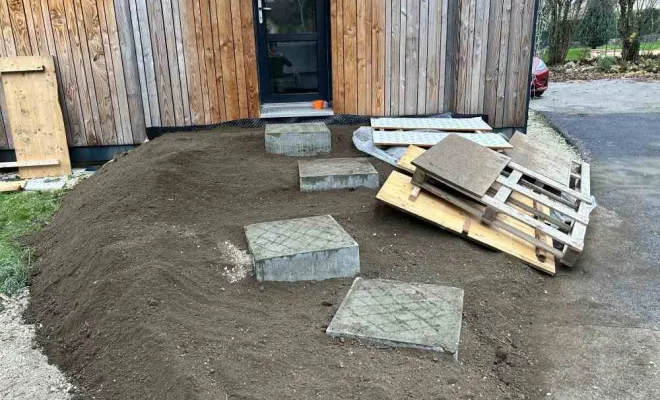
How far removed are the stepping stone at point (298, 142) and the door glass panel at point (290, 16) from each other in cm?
162

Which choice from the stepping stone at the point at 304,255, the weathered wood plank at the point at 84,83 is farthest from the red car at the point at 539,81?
the stepping stone at the point at 304,255

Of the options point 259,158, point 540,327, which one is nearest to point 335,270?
point 540,327

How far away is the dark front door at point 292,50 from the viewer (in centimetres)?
654

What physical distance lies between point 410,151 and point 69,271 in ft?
9.67

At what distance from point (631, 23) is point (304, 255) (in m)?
16.8

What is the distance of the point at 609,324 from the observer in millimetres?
3359

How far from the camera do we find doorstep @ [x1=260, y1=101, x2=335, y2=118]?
21.4 ft

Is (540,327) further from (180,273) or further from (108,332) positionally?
(108,332)

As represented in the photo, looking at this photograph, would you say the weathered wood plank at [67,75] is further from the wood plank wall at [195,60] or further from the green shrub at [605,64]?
the green shrub at [605,64]

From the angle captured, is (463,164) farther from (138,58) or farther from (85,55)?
(85,55)

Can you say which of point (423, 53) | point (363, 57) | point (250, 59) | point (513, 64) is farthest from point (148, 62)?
point (513, 64)

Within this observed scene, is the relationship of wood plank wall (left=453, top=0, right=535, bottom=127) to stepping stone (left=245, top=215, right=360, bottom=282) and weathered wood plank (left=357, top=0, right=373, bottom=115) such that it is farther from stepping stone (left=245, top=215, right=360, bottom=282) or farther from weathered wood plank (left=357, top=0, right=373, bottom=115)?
stepping stone (left=245, top=215, right=360, bottom=282)

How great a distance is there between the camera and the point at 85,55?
619 centimetres

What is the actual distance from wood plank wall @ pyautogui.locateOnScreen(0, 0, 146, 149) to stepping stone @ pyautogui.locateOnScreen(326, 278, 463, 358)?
4.19 metres
